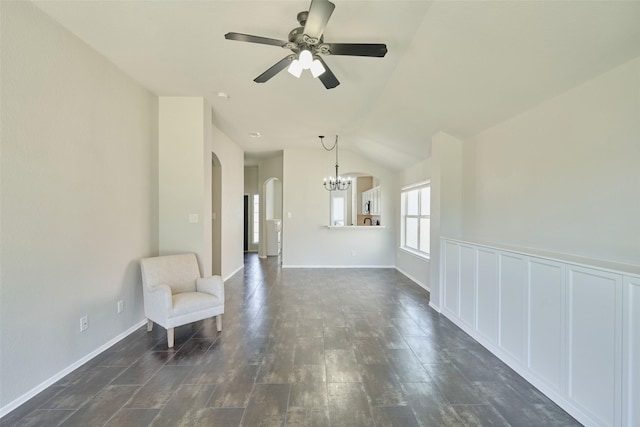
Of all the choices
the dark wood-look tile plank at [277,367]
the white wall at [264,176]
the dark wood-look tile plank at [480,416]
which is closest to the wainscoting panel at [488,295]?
the dark wood-look tile plank at [480,416]

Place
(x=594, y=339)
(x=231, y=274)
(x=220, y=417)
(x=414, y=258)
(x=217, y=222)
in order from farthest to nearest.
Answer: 1. (x=231, y=274)
2. (x=414, y=258)
3. (x=217, y=222)
4. (x=220, y=417)
5. (x=594, y=339)

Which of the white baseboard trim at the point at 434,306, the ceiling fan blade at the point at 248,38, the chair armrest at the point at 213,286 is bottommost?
the white baseboard trim at the point at 434,306

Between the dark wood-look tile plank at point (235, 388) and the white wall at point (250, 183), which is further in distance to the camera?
the white wall at point (250, 183)

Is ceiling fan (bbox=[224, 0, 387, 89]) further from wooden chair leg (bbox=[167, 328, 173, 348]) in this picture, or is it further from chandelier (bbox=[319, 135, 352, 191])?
chandelier (bbox=[319, 135, 352, 191])

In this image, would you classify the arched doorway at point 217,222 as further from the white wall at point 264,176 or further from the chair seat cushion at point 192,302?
the white wall at point 264,176

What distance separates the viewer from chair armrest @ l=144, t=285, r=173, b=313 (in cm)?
269

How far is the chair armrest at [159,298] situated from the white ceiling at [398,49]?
2192mm

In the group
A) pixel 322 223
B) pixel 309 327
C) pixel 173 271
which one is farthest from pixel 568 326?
pixel 322 223

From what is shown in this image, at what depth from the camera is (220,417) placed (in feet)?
5.89

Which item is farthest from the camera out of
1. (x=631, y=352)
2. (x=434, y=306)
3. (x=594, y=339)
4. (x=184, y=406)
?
(x=434, y=306)

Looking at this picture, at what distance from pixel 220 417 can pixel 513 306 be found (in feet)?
7.86

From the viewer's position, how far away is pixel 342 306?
13.0 feet

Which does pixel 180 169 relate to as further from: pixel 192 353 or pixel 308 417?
pixel 308 417

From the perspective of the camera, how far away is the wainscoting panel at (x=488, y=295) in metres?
2.60
